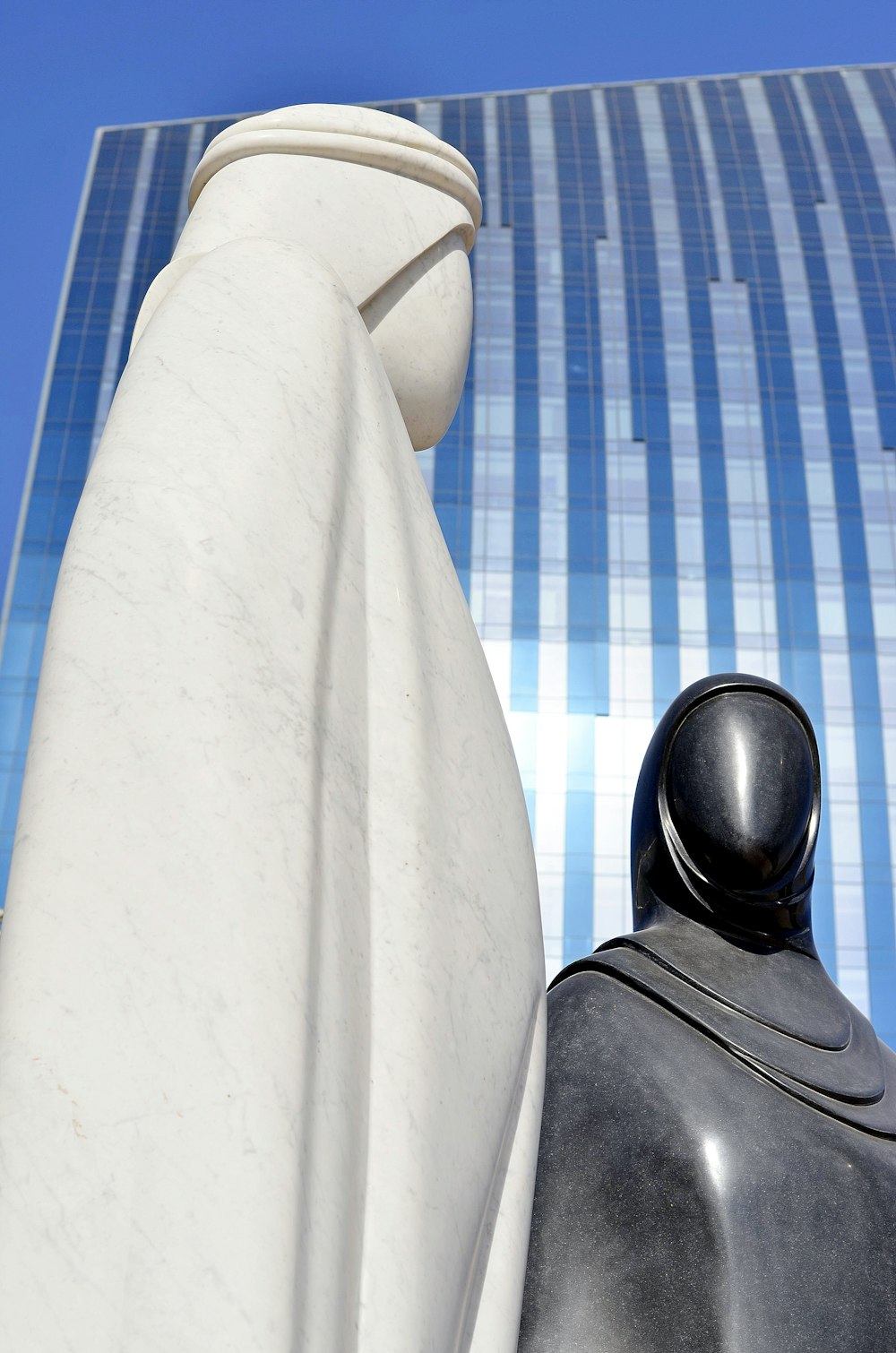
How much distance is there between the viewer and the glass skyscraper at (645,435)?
30.5 meters

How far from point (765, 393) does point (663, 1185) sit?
3454 centimetres

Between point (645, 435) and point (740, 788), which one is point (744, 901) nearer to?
point (740, 788)

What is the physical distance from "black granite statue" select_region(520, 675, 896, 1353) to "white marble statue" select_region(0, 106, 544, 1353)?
4.9 inches

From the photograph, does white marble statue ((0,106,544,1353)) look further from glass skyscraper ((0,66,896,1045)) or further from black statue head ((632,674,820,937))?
glass skyscraper ((0,66,896,1045))

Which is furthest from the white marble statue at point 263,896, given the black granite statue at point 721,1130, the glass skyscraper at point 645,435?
the glass skyscraper at point 645,435

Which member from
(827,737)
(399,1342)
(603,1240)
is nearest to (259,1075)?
(399,1342)

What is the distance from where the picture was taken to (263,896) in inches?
40.6

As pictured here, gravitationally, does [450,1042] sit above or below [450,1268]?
above

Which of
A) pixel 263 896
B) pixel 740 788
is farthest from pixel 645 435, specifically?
pixel 263 896

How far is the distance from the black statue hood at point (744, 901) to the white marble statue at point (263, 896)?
292 millimetres

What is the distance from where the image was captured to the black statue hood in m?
1.55

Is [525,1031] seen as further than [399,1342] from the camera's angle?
Yes

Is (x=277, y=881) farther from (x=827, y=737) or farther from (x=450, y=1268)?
(x=827, y=737)

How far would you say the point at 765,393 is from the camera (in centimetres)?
3391
